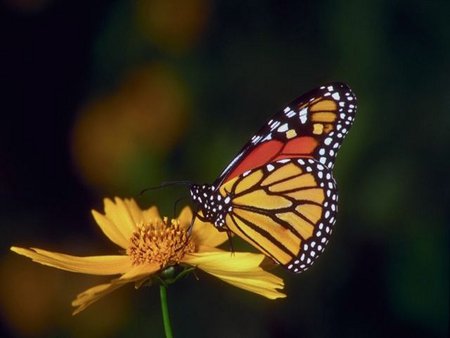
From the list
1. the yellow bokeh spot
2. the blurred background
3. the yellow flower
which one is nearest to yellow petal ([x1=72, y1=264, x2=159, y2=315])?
the yellow flower

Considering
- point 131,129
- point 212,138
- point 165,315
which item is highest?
point 131,129

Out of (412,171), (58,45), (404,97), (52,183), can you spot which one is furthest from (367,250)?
(58,45)

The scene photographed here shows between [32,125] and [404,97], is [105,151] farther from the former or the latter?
[404,97]

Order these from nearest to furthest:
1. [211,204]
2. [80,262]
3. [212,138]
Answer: [80,262], [211,204], [212,138]

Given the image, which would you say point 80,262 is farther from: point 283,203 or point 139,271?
point 283,203

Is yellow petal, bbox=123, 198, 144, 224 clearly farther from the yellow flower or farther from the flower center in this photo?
the flower center

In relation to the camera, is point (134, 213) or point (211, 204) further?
point (134, 213)

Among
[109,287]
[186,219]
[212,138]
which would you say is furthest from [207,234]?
[212,138]
